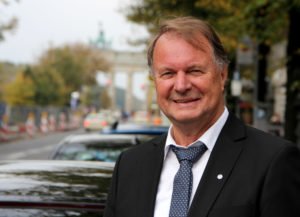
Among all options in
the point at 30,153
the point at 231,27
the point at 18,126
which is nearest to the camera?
the point at 231,27

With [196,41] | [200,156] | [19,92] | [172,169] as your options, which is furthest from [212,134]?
[19,92]

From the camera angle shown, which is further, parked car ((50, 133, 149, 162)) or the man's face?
parked car ((50, 133, 149, 162))

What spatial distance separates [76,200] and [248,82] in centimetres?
3139

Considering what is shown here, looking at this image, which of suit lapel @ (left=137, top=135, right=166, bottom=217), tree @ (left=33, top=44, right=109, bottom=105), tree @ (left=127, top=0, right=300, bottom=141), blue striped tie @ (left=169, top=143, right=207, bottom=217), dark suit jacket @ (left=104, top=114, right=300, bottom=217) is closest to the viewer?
dark suit jacket @ (left=104, top=114, right=300, bottom=217)

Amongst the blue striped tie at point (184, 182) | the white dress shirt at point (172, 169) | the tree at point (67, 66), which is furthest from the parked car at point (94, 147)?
the tree at point (67, 66)

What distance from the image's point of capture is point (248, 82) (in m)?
34.1

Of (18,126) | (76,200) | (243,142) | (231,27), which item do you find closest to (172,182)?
(243,142)

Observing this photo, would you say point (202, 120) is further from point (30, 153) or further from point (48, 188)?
point (30, 153)

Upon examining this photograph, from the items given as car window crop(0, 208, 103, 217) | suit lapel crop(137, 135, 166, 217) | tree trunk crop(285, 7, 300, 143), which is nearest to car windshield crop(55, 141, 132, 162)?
car window crop(0, 208, 103, 217)

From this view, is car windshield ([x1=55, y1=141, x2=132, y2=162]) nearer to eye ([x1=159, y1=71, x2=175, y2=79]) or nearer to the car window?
the car window

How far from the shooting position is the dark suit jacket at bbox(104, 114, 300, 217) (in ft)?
7.61

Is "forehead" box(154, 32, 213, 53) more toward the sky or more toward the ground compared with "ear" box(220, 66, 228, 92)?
more toward the sky

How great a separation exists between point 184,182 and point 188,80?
38 centimetres

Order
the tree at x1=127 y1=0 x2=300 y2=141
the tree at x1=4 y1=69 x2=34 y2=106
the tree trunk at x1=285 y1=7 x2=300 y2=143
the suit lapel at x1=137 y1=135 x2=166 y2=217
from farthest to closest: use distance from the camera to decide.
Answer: the tree at x1=4 y1=69 x2=34 y2=106, the tree trunk at x1=285 y1=7 x2=300 y2=143, the tree at x1=127 y1=0 x2=300 y2=141, the suit lapel at x1=137 y1=135 x2=166 y2=217
